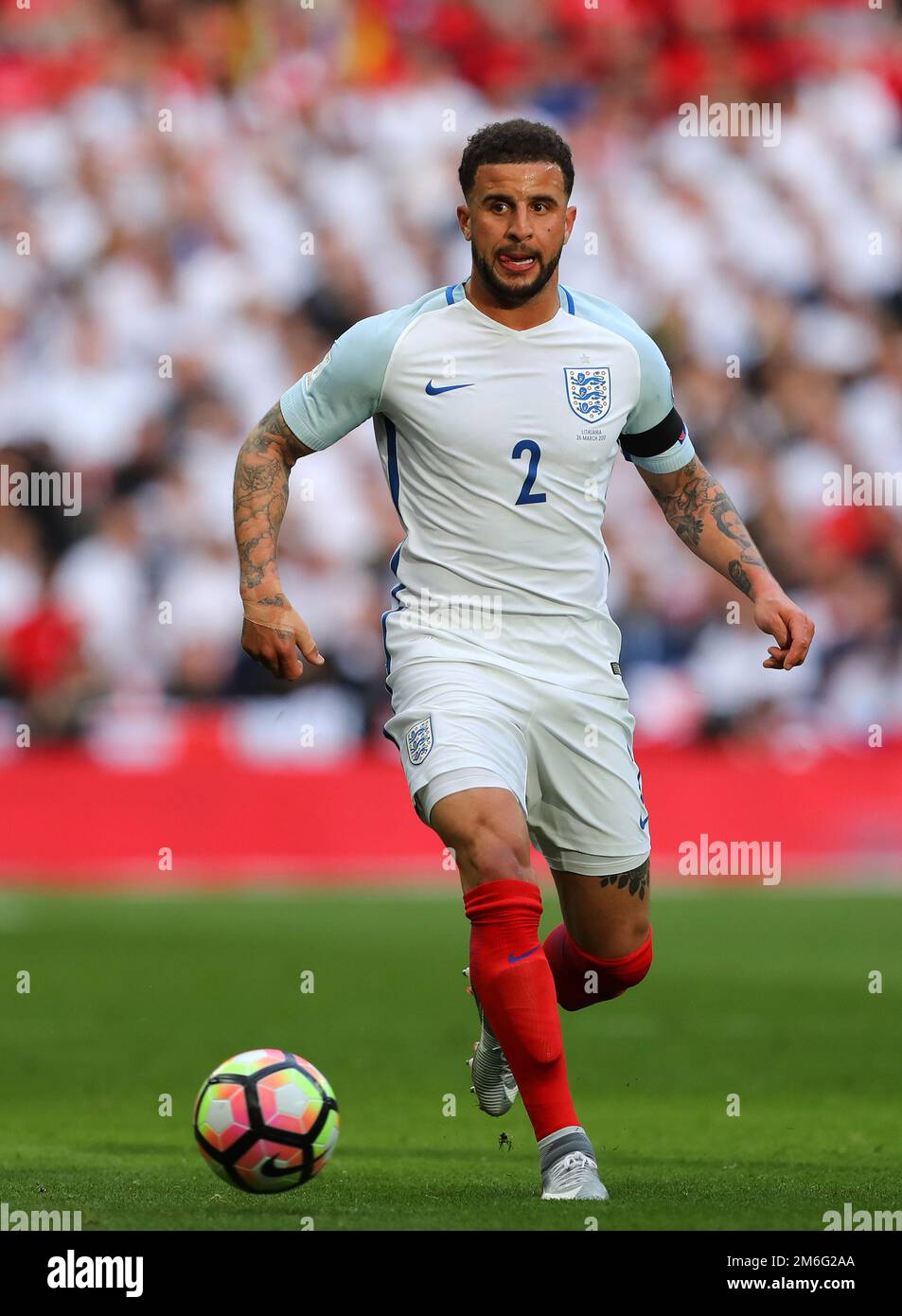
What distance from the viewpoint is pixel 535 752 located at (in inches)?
240

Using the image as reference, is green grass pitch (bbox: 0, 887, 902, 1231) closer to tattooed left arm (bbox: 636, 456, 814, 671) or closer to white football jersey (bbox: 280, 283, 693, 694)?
white football jersey (bbox: 280, 283, 693, 694)

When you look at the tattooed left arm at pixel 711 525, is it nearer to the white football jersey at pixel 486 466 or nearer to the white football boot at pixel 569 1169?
the white football jersey at pixel 486 466

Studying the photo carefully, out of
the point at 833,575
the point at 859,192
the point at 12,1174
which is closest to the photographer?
the point at 12,1174

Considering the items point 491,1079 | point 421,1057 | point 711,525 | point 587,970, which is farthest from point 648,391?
point 421,1057

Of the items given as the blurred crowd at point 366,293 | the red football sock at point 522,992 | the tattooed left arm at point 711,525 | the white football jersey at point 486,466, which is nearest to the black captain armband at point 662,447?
the tattooed left arm at point 711,525

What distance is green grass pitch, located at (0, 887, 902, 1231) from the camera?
571 cm

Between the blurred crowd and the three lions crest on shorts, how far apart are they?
10.5 m

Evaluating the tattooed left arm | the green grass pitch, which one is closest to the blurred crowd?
the green grass pitch

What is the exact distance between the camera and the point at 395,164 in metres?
19.3

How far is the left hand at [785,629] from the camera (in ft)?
20.1
